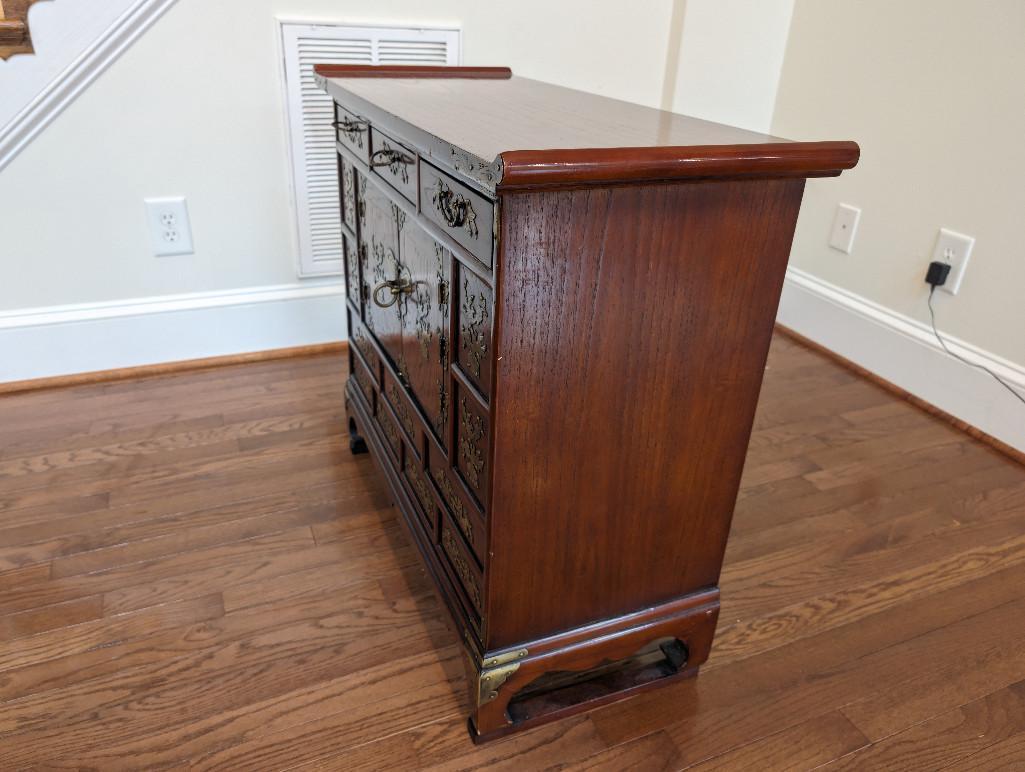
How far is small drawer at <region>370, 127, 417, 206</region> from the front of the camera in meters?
1.04

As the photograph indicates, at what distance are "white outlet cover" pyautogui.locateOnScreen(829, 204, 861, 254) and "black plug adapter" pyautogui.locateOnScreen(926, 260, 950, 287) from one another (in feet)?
0.95

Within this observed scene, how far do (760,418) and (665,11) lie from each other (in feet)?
4.01

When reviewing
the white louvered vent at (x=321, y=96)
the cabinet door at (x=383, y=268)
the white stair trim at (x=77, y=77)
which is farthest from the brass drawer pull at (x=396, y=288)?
the white stair trim at (x=77, y=77)

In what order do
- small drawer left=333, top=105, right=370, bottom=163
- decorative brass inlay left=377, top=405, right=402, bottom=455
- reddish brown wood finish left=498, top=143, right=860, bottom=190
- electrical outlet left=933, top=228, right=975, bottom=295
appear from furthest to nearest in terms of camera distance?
electrical outlet left=933, top=228, right=975, bottom=295
decorative brass inlay left=377, top=405, right=402, bottom=455
small drawer left=333, top=105, right=370, bottom=163
reddish brown wood finish left=498, top=143, right=860, bottom=190

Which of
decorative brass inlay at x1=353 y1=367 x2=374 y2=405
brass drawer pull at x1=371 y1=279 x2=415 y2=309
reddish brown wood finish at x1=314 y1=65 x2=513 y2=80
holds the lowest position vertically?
decorative brass inlay at x1=353 y1=367 x2=374 y2=405

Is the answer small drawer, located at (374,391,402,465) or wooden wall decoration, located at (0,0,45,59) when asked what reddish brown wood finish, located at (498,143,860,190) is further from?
wooden wall decoration, located at (0,0,45,59)

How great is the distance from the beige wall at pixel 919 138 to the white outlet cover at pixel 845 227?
0.02 metres

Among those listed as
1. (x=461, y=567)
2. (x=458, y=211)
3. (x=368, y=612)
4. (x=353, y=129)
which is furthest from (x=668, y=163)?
(x=368, y=612)

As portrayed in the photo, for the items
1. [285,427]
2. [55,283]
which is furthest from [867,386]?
[55,283]

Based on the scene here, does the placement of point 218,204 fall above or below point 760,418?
above

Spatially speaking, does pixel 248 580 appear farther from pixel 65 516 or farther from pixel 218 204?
pixel 218 204

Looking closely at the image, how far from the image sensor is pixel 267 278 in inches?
82.7

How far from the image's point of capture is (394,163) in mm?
1107

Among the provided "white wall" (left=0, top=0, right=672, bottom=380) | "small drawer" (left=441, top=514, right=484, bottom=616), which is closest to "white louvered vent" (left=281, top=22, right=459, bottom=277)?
"white wall" (left=0, top=0, right=672, bottom=380)
